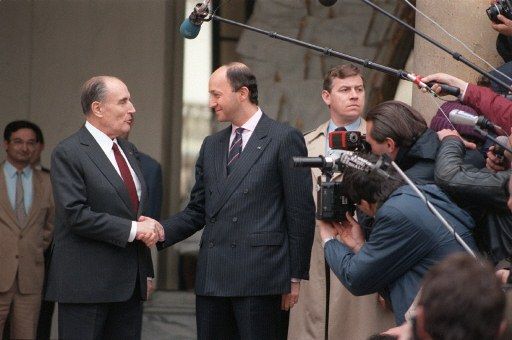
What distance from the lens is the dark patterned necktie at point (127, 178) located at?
6340mm

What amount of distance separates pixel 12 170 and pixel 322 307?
287 cm

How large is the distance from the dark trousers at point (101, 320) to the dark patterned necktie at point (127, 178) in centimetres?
47

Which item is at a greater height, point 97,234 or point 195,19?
point 195,19

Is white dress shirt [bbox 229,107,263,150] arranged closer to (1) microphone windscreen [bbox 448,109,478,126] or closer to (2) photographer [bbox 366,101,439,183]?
(2) photographer [bbox 366,101,439,183]

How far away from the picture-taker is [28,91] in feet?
31.9

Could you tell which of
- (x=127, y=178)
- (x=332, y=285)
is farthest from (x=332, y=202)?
(x=332, y=285)

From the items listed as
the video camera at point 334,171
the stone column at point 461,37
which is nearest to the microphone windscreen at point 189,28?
the video camera at point 334,171

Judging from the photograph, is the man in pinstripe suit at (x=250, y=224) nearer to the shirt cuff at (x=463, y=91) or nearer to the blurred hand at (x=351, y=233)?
the blurred hand at (x=351, y=233)

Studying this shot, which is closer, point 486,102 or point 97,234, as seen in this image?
point 486,102

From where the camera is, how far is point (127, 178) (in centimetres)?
636

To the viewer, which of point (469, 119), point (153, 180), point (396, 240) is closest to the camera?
point (469, 119)

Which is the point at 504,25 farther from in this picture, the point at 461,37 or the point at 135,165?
the point at 135,165

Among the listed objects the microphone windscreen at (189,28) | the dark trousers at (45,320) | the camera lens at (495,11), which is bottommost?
the dark trousers at (45,320)

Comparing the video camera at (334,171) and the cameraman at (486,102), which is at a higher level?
the cameraman at (486,102)
